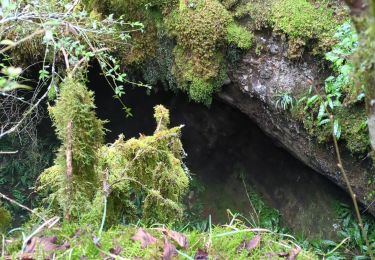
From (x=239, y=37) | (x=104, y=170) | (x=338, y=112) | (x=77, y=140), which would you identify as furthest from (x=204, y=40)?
(x=77, y=140)

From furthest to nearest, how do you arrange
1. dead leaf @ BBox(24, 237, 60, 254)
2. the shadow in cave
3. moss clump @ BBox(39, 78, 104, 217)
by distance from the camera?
the shadow in cave < moss clump @ BBox(39, 78, 104, 217) < dead leaf @ BBox(24, 237, 60, 254)

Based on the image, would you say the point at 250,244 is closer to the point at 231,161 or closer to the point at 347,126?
the point at 347,126

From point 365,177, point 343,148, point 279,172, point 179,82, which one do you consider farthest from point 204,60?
point 279,172

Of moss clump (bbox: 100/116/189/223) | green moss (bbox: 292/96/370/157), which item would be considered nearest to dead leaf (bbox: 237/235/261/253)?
moss clump (bbox: 100/116/189/223)

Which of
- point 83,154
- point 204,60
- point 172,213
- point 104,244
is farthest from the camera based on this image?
point 204,60

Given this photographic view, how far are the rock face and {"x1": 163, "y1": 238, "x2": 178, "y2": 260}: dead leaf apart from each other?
6.66ft

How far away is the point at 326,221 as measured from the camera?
4.43 m

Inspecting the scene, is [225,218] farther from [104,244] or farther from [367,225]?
[104,244]

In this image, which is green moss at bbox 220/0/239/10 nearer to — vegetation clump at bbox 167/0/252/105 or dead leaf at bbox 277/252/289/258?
vegetation clump at bbox 167/0/252/105

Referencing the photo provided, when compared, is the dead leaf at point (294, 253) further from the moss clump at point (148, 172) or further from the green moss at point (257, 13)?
the green moss at point (257, 13)

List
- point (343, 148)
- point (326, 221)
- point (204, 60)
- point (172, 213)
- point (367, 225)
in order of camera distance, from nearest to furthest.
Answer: point (172, 213) → point (343, 148) → point (204, 60) → point (367, 225) → point (326, 221)

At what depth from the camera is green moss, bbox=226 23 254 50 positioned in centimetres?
331

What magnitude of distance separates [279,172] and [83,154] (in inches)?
130

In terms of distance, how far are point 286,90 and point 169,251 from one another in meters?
2.11
